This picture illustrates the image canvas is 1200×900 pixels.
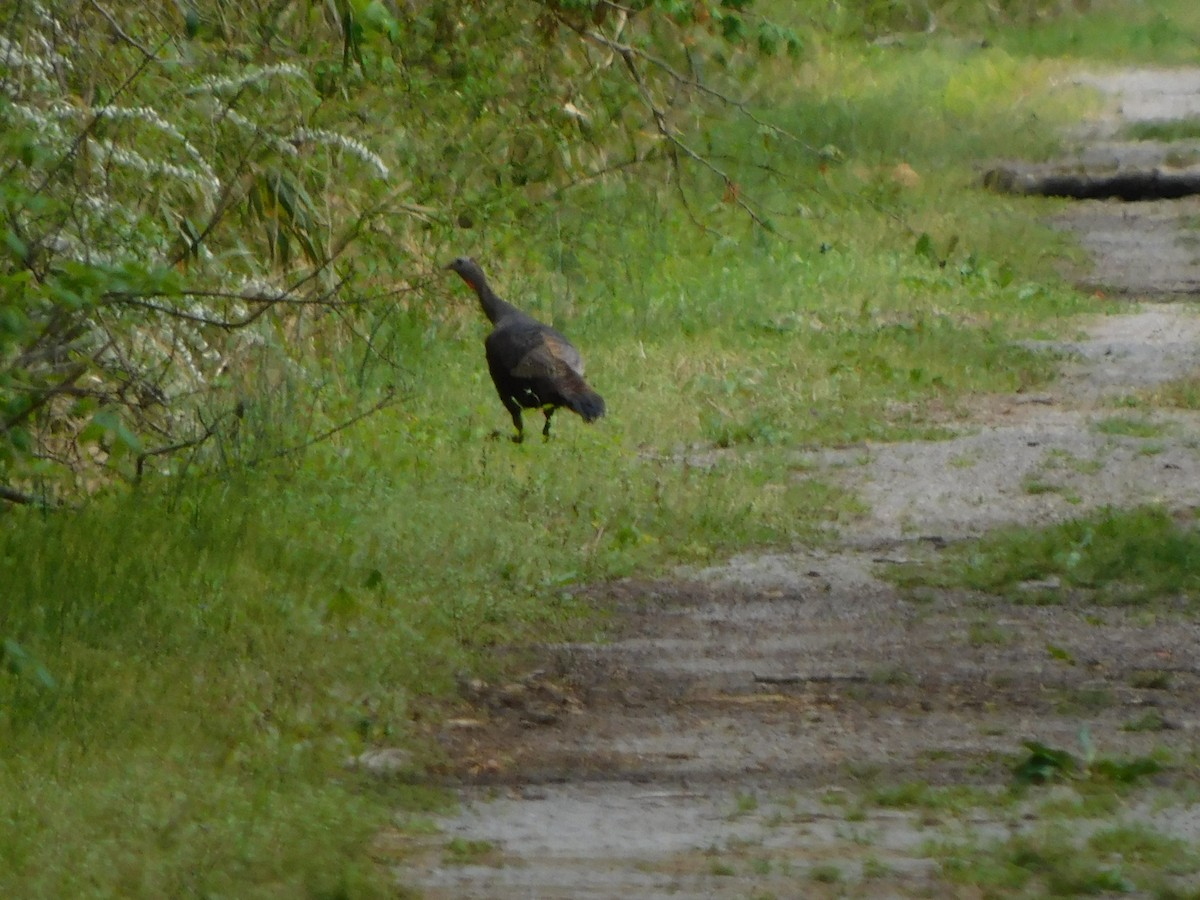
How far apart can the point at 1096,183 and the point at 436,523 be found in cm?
1209

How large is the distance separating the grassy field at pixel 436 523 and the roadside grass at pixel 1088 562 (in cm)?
74

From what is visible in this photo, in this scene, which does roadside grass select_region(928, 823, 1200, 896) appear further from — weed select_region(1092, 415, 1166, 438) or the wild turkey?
weed select_region(1092, 415, 1166, 438)

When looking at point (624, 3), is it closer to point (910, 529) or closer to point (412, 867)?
point (910, 529)

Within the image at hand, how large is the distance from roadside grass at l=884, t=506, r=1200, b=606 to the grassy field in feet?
2.41

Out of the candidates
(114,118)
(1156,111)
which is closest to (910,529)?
(114,118)

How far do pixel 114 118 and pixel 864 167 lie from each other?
37.9 ft

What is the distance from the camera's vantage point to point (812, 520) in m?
8.55

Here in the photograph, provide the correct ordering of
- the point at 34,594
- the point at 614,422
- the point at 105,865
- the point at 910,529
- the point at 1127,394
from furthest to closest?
the point at 1127,394, the point at 614,422, the point at 910,529, the point at 34,594, the point at 105,865

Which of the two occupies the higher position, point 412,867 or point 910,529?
point 910,529

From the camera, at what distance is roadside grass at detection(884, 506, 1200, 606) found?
743cm

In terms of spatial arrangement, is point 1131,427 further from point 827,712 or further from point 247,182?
point 827,712

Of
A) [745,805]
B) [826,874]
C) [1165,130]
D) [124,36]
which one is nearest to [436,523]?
[124,36]

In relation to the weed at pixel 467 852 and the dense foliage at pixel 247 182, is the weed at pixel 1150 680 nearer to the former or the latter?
the weed at pixel 467 852

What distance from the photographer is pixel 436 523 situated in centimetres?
800
